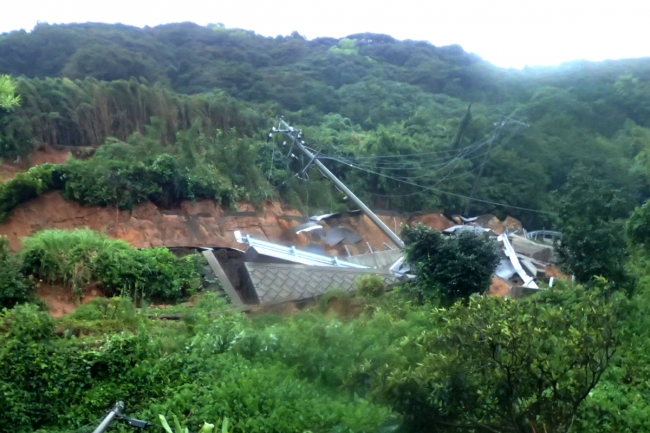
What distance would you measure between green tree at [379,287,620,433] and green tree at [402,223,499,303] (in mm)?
5300

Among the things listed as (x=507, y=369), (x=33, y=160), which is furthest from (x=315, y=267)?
(x=33, y=160)

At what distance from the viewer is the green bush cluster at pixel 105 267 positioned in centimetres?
1192

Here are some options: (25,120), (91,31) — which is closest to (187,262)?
(25,120)

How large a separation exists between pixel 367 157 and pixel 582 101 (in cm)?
1396

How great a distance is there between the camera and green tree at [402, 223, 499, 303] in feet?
35.5

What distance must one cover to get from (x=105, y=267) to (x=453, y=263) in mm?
6394

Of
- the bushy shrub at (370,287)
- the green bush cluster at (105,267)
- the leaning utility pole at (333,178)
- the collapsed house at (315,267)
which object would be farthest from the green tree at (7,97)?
the bushy shrub at (370,287)

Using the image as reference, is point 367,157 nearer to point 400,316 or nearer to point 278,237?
point 278,237

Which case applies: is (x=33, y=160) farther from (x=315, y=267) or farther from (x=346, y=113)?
(x=346, y=113)

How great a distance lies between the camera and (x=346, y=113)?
38312 millimetres

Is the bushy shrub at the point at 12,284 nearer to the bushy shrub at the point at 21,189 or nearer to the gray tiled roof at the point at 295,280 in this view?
the gray tiled roof at the point at 295,280

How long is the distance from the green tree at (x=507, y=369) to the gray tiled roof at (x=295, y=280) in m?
6.71

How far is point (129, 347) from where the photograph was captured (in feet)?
26.3

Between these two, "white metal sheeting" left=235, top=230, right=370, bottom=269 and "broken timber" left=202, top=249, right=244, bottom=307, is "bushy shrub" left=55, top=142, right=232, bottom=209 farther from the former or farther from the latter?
"broken timber" left=202, top=249, right=244, bottom=307
